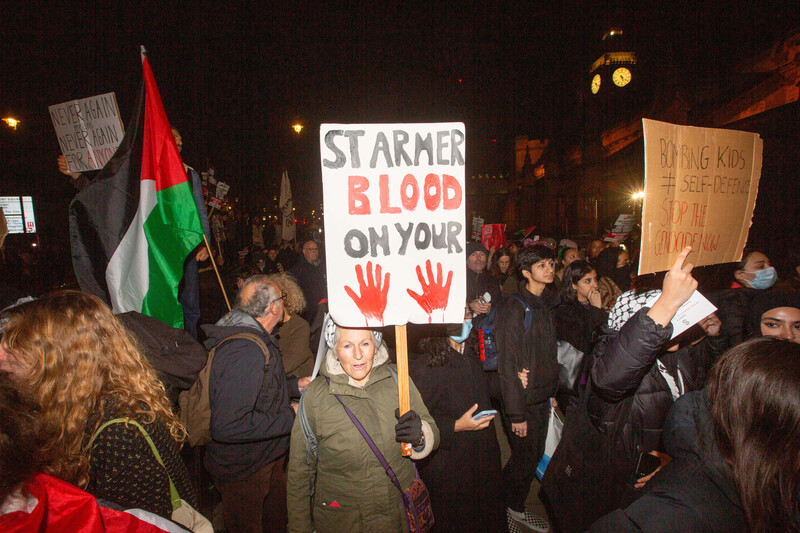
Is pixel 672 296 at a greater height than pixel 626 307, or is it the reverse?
pixel 672 296

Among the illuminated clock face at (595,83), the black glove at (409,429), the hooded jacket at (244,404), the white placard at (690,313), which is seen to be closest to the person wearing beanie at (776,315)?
the white placard at (690,313)

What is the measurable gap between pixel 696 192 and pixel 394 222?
7.00ft

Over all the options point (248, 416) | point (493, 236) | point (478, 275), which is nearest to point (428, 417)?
point (248, 416)

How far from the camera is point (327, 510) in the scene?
2143 mm

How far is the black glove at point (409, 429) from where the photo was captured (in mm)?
1984

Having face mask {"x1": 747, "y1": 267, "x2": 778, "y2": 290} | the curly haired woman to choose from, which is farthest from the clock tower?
the curly haired woman

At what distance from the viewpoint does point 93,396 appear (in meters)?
1.53

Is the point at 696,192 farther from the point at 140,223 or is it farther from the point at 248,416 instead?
the point at 140,223

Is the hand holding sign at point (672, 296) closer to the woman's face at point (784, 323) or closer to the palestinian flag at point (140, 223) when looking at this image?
the woman's face at point (784, 323)

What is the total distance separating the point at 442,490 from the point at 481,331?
1.39m

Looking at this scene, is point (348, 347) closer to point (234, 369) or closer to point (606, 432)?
point (234, 369)

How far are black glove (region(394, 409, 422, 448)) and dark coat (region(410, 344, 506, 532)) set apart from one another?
603 millimetres

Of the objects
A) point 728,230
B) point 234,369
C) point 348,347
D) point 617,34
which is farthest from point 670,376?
point 617,34

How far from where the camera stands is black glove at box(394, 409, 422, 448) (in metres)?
1.98
